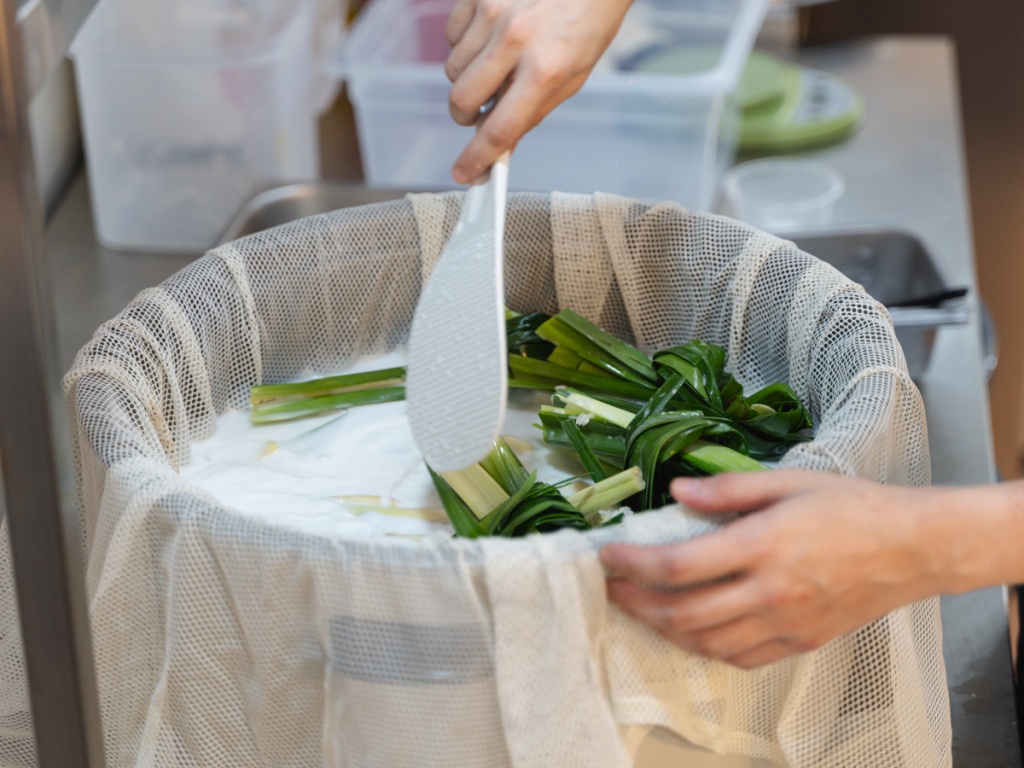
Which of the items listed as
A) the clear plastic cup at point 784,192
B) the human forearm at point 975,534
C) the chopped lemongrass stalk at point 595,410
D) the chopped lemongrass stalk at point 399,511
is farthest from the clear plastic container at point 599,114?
the human forearm at point 975,534

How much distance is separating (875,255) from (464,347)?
70 centimetres

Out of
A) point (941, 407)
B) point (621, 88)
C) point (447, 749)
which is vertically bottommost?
point (941, 407)

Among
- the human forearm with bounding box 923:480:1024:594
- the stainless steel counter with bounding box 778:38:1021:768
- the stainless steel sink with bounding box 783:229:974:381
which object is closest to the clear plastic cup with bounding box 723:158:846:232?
the stainless steel counter with bounding box 778:38:1021:768

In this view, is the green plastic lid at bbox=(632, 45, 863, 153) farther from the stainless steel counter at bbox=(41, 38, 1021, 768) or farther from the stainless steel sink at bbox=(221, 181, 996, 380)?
the stainless steel sink at bbox=(221, 181, 996, 380)

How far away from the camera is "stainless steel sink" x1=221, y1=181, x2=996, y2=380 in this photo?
1057 mm

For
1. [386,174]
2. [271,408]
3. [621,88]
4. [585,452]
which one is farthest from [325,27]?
[585,452]

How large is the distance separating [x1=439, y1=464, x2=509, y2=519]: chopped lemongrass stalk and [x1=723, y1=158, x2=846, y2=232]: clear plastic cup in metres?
0.75

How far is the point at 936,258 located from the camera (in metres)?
1.20

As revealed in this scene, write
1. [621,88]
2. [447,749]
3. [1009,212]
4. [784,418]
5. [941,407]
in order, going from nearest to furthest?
[447,749] → [784,418] → [941,407] → [621,88] → [1009,212]

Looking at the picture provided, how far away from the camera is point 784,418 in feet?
2.51

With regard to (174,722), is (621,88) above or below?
above

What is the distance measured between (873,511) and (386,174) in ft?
3.43

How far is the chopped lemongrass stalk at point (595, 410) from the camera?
2.71 ft

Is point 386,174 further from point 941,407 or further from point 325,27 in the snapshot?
point 941,407
